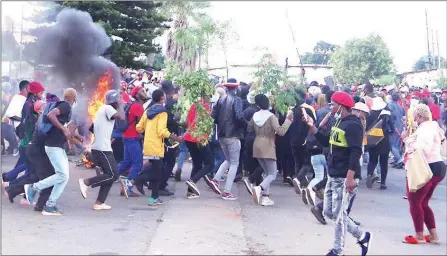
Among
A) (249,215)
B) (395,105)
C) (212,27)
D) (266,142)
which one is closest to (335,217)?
(249,215)

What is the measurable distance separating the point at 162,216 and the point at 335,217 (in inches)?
104

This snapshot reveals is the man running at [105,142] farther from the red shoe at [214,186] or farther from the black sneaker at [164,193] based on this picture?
the red shoe at [214,186]

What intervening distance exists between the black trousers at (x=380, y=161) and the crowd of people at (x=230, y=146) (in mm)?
22

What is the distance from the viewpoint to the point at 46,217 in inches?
303

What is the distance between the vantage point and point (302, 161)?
10.3 metres

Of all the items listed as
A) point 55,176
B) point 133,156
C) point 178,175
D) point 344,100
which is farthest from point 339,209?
point 178,175

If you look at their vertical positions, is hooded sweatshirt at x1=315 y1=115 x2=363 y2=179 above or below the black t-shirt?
below

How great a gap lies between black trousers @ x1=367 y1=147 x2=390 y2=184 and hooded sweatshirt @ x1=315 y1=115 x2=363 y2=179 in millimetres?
4911

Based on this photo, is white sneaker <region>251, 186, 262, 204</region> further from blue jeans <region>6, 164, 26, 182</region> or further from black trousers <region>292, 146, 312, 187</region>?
blue jeans <region>6, 164, 26, 182</region>

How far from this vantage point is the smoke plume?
13.3m

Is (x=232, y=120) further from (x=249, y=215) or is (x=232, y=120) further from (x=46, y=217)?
(x=46, y=217)

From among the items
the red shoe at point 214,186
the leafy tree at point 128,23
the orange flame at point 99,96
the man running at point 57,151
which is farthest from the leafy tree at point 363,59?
the man running at point 57,151

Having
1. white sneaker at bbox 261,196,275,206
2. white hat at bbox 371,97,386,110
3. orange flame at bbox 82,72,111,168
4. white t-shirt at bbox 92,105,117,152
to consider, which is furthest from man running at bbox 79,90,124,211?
white hat at bbox 371,97,386,110

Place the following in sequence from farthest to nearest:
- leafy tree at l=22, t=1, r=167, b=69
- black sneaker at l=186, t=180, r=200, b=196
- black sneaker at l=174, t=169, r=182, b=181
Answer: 1. leafy tree at l=22, t=1, r=167, b=69
2. black sneaker at l=174, t=169, r=182, b=181
3. black sneaker at l=186, t=180, r=200, b=196
